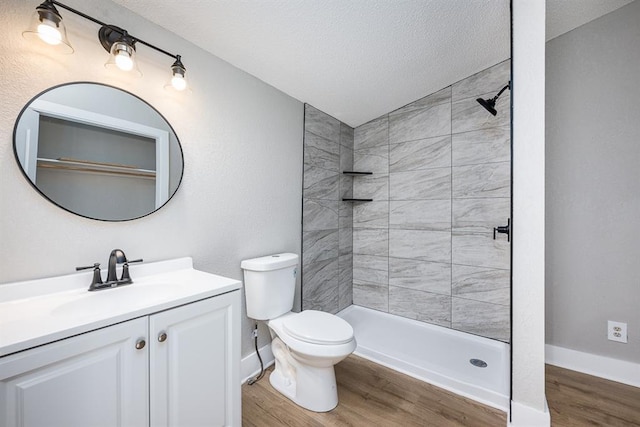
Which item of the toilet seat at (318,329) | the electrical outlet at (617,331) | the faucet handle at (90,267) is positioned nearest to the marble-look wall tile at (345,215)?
the toilet seat at (318,329)

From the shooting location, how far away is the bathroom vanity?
2.43 feet

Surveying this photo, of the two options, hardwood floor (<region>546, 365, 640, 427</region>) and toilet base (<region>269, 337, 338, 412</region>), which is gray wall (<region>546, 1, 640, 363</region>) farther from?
toilet base (<region>269, 337, 338, 412</region>)

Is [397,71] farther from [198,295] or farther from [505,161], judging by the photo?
[198,295]

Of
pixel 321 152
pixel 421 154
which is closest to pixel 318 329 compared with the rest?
pixel 321 152

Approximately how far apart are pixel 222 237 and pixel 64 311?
2.68 ft

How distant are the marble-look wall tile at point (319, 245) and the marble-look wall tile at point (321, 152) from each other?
0.62 meters

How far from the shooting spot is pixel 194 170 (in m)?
1.56

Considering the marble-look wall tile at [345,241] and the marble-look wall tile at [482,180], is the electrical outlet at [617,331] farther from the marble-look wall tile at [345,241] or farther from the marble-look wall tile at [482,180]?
the marble-look wall tile at [345,241]

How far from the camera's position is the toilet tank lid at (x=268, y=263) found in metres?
1.71

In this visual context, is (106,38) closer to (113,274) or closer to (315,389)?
(113,274)

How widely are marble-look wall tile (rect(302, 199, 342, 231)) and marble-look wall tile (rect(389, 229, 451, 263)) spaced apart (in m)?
0.62

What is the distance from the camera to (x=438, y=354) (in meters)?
2.09

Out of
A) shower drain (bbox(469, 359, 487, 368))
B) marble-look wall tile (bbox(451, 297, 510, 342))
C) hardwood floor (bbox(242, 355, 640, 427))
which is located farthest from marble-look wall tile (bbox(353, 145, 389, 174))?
hardwood floor (bbox(242, 355, 640, 427))

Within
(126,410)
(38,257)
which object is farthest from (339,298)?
(38,257)
